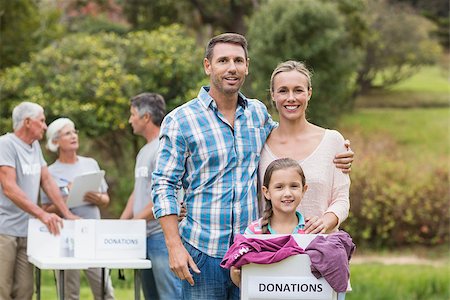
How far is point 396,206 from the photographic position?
47.9 feet

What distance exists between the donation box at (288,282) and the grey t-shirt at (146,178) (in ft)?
8.76

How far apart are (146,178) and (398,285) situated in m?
4.32

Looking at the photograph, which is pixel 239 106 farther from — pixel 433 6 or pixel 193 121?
pixel 433 6

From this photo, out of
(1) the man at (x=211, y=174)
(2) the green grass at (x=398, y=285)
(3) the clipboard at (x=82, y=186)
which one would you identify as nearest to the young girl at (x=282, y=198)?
(1) the man at (x=211, y=174)

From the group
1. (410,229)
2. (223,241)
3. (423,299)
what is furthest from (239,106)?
(410,229)

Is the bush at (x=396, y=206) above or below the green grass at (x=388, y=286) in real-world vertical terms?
above

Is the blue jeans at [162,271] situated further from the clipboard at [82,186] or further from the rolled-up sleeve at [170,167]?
the rolled-up sleeve at [170,167]

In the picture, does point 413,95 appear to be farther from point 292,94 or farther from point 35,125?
point 292,94

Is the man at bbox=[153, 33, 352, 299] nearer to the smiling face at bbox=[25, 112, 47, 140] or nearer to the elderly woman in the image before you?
the smiling face at bbox=[25, 112, 47, 140]

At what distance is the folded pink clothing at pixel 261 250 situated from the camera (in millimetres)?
3836

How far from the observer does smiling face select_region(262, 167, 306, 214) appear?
13.2 ft

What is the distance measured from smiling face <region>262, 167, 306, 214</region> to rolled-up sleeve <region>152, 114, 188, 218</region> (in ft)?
1.32

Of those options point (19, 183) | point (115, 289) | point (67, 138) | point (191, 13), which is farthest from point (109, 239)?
point (191, 13)

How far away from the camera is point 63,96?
46.0 ft
